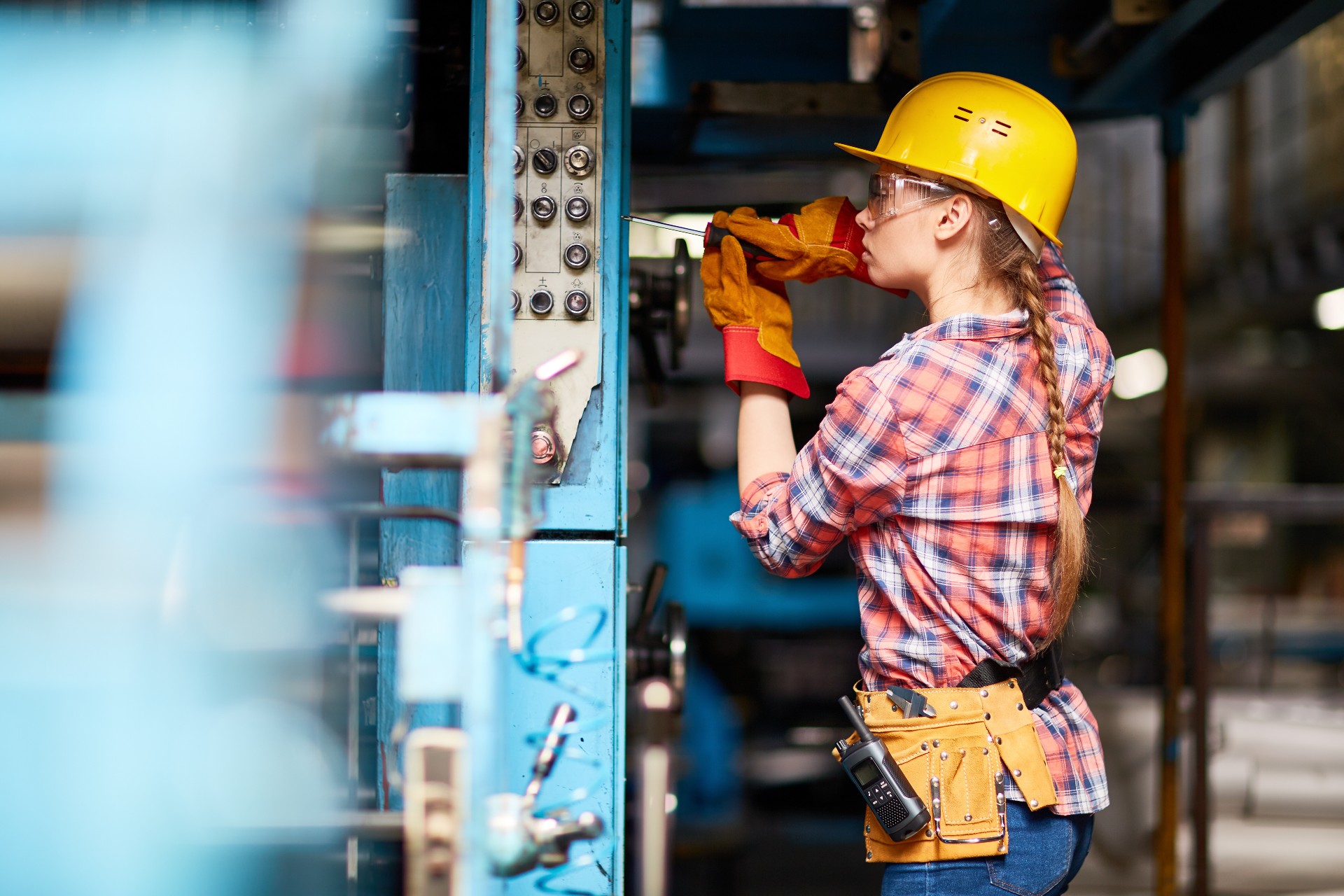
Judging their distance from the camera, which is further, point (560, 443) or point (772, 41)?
point (772, 41)

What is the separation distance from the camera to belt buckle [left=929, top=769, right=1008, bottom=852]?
1.73m

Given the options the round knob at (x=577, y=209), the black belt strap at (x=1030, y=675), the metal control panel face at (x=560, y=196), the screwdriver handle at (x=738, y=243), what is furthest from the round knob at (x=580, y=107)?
the black belt strap at (x=1030, y=675)

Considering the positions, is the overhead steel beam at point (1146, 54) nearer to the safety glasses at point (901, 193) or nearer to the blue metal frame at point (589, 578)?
the safety glasses at point (901, 193)

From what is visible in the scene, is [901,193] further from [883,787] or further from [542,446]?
[883,787]

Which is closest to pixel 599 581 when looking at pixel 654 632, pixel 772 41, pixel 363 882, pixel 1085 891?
pixel 654 632

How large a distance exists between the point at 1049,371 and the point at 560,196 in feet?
3.24

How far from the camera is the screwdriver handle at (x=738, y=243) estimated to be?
6.62 feet

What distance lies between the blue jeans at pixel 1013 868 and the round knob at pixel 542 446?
3.19ft

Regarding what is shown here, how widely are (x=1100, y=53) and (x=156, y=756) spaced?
313 cm

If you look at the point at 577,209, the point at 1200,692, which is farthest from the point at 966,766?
the point at 1200,692

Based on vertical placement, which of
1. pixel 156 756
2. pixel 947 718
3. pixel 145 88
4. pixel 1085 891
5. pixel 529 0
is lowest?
pixel 1085 891

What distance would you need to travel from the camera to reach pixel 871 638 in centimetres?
182

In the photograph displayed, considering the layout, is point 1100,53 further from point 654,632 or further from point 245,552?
point 245,552

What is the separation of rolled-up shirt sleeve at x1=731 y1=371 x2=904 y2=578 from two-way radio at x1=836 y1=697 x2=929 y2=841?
266mm
